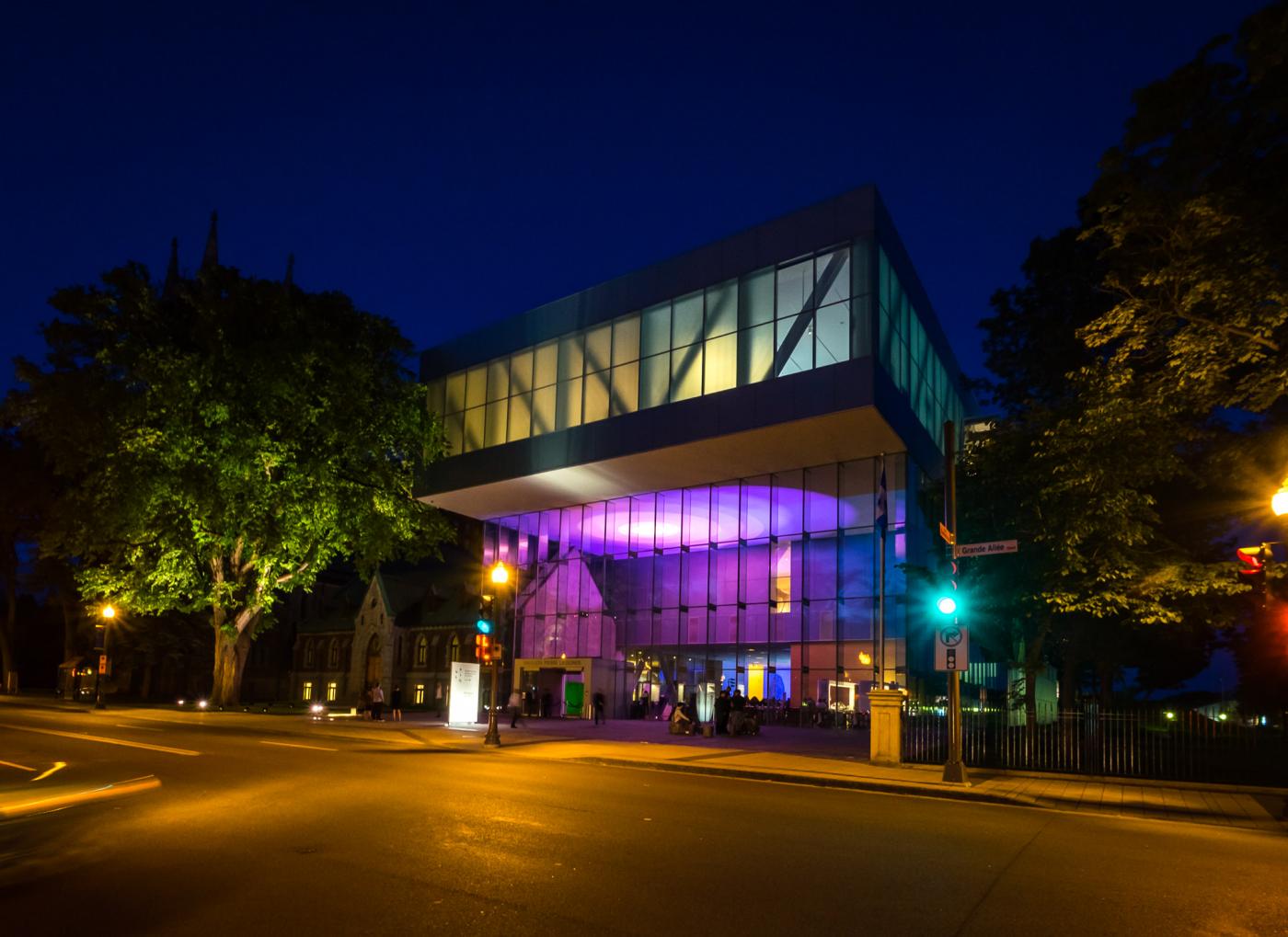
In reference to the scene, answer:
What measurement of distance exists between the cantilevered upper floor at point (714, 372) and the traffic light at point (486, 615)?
1183cm

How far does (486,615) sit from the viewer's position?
26.2m

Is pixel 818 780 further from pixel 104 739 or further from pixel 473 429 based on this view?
pixel 473 429

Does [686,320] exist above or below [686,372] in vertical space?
above

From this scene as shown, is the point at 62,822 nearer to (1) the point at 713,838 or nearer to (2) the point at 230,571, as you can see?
(1) the point at 713,838

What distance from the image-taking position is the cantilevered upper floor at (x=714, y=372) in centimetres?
3256

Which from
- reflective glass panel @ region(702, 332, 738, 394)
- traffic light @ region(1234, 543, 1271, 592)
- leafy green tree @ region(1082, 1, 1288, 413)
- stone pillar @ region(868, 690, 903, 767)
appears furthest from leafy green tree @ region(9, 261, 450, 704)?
traffic light @ region(1234, 543, 1271, 592)

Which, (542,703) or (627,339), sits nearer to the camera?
(627,339)

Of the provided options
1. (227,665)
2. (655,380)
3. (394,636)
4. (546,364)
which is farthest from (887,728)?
(394,636)

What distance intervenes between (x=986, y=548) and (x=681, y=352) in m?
20.4

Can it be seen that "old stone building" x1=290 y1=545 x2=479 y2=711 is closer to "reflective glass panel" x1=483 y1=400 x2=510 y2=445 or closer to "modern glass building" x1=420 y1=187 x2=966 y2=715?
"modern glass building" x1=420 y1=187 x2=966 y2=715

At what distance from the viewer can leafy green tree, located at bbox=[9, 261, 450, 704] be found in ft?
115

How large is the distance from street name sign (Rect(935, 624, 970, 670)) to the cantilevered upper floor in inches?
551

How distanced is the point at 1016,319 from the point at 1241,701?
→ 56.8 meters

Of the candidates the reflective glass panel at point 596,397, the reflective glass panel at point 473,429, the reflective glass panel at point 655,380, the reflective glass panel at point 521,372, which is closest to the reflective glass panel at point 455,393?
the reflective glass panel at point 473,429
